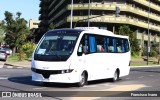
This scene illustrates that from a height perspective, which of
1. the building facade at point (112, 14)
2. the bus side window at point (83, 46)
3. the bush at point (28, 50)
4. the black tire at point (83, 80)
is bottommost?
the black tire at point (83, 80)

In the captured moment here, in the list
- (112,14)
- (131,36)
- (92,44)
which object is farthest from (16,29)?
(92,44)

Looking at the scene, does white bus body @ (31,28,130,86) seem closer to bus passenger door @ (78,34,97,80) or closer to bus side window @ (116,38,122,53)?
bus passenger door @ (78,34,97,80)

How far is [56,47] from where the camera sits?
17.1 m

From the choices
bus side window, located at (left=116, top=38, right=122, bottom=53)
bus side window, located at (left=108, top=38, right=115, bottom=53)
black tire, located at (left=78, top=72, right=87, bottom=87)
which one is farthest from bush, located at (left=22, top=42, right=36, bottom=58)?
black tire, located at (left=78, top=72, right=87, bottom=87)

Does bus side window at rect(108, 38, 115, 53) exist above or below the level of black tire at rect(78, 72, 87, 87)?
above

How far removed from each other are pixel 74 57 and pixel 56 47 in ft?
2.89

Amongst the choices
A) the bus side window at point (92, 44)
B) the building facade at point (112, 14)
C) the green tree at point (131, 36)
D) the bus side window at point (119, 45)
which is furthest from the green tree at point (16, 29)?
the bus side window at point (92, 44)

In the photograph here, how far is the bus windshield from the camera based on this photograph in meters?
16.7

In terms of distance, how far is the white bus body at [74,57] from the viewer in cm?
1641

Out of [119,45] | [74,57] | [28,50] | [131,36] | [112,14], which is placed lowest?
[28,50]

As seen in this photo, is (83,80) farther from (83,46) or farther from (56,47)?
(56,47)

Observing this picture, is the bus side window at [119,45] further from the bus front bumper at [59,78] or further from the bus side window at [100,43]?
the bus front bumper at [59,78]

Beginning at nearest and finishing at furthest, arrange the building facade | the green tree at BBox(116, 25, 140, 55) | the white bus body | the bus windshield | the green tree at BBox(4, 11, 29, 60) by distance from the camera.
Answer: the white bus body → the bus windshield → the green tree at BBox(116, 25, 140, 55) → the green tree at BBox(4, 11, 29, 60) → the building facade

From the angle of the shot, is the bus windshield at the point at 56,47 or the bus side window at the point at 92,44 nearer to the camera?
the bus windshield at the point at 56,47
